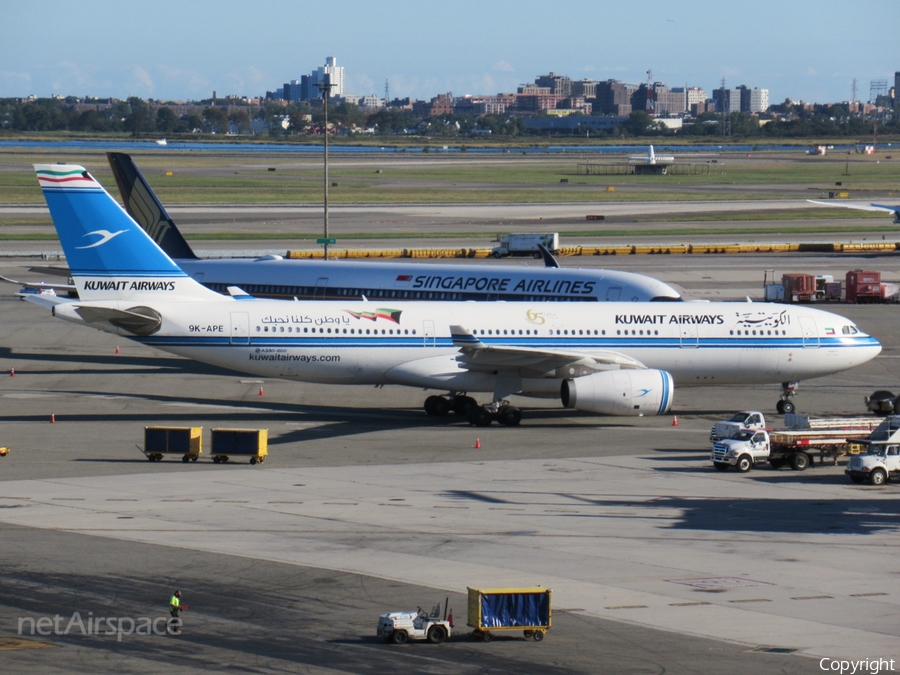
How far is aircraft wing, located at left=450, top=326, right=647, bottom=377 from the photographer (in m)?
40.2

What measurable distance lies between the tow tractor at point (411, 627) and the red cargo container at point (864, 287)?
58.6 metres

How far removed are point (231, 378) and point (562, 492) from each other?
76.2ft

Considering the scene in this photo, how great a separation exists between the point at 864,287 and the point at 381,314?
40531 mm

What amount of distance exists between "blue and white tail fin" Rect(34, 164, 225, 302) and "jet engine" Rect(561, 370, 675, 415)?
13.6 metres

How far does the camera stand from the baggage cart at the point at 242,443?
35531 mm

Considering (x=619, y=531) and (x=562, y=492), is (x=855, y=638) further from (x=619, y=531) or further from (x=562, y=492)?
(x=562, y=492)

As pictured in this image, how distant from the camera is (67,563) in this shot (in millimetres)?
24438

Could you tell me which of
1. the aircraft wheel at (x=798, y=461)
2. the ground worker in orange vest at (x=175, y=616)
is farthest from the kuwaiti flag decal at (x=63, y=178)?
the ground worker in orange vest at (x=175, y=616)

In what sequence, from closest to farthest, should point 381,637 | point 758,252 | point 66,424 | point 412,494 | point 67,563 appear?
point 381,637
point 67,563
point 412,494
point 66,424
point 758,252

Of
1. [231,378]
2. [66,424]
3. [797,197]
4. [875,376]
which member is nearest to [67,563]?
[66,424]

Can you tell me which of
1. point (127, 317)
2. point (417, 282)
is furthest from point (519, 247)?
point (127, 317)

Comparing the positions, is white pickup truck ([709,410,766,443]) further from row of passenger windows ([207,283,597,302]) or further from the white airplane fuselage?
row of passenger windows ([207,283,597,302])

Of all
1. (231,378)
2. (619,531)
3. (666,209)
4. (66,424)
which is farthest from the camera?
(666,209)

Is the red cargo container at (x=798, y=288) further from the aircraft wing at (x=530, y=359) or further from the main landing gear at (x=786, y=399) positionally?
the aircraft wing at (x=530, y=359)
